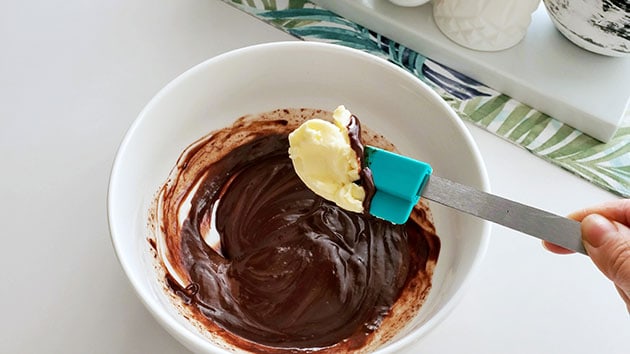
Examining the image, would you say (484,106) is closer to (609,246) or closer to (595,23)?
(595,23)

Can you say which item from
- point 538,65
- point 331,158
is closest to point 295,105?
point 331,158

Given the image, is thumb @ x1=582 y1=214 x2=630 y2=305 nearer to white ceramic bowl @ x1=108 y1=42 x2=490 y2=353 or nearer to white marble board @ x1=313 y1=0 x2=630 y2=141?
white ceramic bowl @ x1=108 y1=42 x2=490 y2=353

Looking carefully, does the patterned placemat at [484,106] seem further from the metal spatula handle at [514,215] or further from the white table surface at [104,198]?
the metal spatula handle at [514,215]

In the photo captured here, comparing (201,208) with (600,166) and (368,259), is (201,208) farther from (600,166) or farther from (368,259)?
(600,166)

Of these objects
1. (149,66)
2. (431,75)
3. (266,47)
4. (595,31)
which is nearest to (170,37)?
(149,66)

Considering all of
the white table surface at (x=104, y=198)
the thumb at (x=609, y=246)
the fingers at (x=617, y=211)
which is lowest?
the white table surface at (x=104, y=198)

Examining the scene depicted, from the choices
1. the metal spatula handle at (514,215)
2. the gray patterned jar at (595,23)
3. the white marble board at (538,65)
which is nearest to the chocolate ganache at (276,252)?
the metal spatula handle at (514,215)
